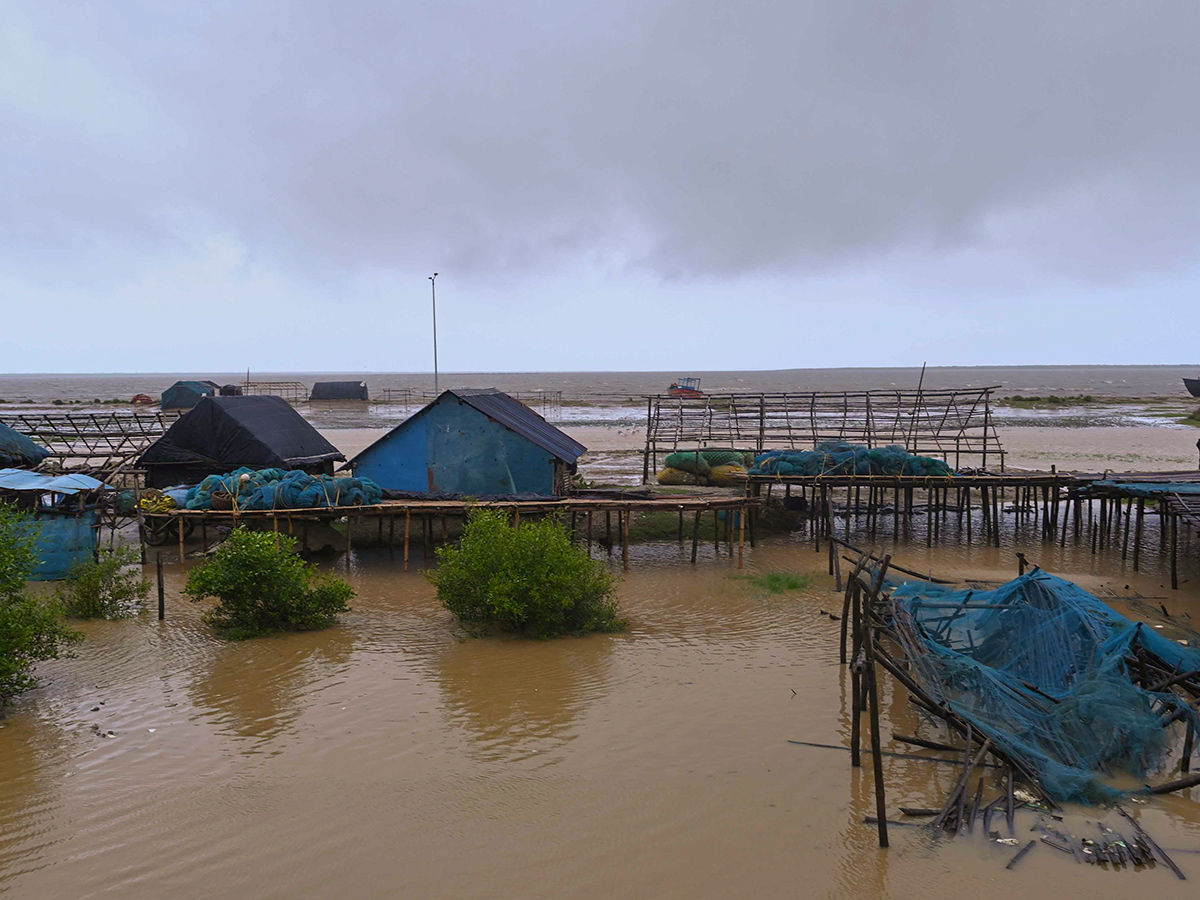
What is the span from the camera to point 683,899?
22.5 ft

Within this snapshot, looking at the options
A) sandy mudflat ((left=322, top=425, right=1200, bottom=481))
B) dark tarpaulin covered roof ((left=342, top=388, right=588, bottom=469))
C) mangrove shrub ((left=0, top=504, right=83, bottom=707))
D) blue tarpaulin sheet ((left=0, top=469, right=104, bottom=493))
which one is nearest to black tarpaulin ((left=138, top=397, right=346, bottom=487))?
dark tarpaulin covered roof ((left=342, top=388, right=588, bottom=469))

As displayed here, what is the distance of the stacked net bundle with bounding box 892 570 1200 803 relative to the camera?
8.47m

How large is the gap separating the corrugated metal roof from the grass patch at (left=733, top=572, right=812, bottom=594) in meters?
5.33

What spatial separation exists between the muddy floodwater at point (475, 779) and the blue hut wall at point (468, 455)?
6809 mm

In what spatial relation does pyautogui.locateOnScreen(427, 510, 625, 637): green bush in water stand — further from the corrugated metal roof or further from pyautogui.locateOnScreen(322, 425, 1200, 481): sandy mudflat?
pyautogui.locateOnScreen(322, 425, 1200, 481): sandy mudflat

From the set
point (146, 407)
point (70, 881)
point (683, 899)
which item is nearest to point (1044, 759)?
point (683, 899)

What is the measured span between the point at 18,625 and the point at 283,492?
23.6ft

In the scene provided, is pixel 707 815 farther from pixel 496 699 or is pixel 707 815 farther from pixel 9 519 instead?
pixel 9 519

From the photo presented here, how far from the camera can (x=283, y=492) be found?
55.8ft

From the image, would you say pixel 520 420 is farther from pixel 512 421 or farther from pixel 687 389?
pixel 687 389

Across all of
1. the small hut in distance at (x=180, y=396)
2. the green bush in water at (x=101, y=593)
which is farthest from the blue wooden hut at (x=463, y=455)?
the small hut in distance at (x=180, y=396)

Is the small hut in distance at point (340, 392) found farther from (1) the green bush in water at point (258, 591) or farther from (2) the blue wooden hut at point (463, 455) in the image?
(1) the green bush in water at point (258, 591)

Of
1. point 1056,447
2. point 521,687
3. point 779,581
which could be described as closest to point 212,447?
point 521,687

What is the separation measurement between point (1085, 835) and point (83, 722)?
9.84m
